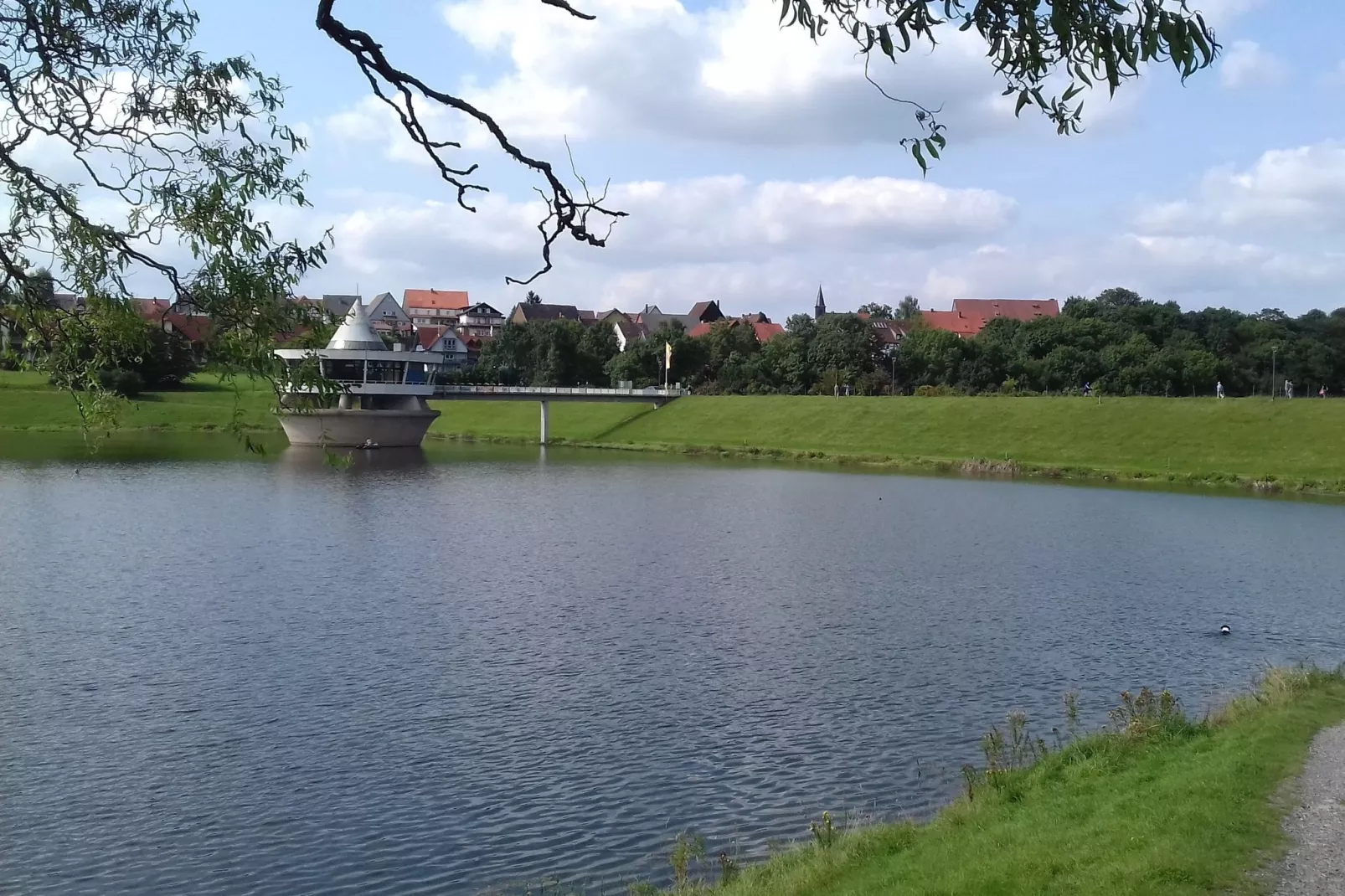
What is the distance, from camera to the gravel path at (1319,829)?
9922mm

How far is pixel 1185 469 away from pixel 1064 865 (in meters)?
68.9

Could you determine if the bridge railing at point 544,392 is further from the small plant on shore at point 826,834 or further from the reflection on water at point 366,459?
the small plant on shore at point 826,834

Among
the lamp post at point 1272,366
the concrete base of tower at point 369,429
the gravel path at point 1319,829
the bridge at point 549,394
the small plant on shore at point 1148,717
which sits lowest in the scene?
the small plant on shore at point 1148,717

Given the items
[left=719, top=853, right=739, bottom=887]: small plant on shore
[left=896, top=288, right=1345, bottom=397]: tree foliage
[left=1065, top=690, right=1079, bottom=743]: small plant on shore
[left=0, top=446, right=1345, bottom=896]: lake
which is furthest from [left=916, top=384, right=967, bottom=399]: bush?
[left=719, top=853, right=739, bottom=887]: small plant on shore

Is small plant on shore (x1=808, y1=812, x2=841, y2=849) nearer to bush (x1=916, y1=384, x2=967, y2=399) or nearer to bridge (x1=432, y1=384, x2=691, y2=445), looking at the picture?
bridge (x1=432, y1=384, x2=691, y2=445)

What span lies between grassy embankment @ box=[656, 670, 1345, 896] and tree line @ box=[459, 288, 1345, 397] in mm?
101121

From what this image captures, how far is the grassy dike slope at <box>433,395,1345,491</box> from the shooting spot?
7431 centimetres

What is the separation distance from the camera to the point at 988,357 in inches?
5089

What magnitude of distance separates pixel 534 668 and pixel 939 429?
72602 millimetres

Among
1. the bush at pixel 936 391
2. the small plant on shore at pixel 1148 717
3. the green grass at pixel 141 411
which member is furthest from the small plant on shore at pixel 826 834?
the bush at pixel 936 391

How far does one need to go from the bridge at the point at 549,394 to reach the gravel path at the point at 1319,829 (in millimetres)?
94498

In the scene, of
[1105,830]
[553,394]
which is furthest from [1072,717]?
[553,394]

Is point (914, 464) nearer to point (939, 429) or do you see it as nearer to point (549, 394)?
point (939, 429)

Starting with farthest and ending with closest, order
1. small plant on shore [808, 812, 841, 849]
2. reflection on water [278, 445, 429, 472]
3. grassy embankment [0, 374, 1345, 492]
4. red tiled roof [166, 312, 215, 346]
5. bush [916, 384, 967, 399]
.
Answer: bush [916, 384, 967, 399] → reflection on water [278, 445, 429, 472] → grassy embankment [0, 374, 1345, 492] → small plant on shore [808, 812, 841, 849] → red tiled roof [166, 312, 215, 346]
